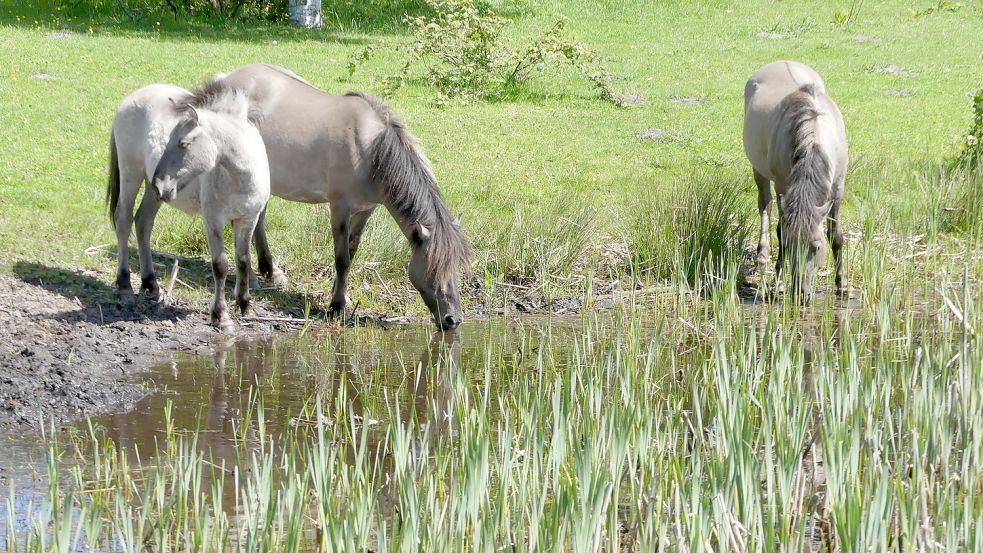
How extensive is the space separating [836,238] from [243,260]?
170 inches

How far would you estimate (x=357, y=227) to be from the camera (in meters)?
8.55

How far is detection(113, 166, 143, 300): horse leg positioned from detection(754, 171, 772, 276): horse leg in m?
4.91

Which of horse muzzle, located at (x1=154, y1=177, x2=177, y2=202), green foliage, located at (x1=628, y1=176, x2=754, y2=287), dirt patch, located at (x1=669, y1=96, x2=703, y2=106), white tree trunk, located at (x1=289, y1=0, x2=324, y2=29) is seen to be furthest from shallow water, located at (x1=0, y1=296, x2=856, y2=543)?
white tree trunk, located at (x1=289, y1=0, x2=324, y2=29)

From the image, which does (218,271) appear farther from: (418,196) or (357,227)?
(418,196)

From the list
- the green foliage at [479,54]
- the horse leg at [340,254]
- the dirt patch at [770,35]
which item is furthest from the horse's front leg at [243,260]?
the dirt patch at [770,35]

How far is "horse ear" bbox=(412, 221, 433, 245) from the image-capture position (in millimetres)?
7859

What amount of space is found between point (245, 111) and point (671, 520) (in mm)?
4887

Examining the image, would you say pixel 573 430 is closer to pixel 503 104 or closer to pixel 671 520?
pixel 671 520

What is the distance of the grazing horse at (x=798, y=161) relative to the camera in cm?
786

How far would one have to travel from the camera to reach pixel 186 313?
789 cm

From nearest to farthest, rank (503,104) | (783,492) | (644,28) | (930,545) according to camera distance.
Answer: (930,545), (783,492), (503,104), (644,28)

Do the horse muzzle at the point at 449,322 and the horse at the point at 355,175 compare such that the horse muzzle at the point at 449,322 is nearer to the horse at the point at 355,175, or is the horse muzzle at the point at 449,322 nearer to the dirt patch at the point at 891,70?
the horse at the point at 355,175

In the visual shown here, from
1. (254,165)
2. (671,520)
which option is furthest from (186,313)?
(671,520)

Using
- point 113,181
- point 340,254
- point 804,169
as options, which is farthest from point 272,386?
point 804,169
